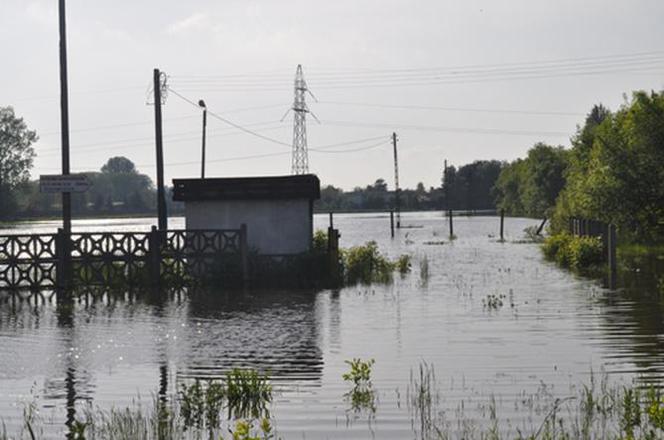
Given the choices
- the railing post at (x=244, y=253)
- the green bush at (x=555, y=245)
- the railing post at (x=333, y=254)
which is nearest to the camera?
the railing post at (x=244, y=253)

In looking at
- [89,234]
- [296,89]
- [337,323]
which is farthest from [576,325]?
[296,89]

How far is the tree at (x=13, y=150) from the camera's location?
10831 centimetres

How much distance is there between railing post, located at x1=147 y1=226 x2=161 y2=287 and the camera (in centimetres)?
3147

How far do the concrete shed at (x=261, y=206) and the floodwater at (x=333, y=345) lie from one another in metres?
4.54

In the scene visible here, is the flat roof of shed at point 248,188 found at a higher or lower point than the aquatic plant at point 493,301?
higher

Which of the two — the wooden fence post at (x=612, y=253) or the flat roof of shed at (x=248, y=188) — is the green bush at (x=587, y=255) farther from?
the flat roof of shed at (x=248, y=188)

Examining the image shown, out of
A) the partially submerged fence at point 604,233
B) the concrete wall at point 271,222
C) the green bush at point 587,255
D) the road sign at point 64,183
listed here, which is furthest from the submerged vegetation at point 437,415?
the green bush at point 587,255

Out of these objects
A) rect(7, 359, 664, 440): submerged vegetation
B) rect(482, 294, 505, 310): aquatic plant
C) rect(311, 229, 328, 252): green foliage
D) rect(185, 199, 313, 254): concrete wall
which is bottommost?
rect(7, 359, 664, 440): submerged vegetation

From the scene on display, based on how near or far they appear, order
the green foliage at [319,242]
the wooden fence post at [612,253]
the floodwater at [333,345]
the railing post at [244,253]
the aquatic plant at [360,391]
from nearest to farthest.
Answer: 1. the aquatic plant at [360,391]
2. the floodwater at [333,345]
3. the railing post at [244,253]
4. the wooden fence post at [612,253]
5. the green foliage at [319,242]

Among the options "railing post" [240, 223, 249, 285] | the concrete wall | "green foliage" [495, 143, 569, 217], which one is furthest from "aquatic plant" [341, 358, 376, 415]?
"green foliage" [495, 143, 569, 217]

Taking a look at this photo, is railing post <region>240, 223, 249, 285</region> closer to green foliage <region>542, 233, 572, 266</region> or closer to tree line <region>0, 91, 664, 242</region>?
tree line <region>0, 91, 664, 242</region>

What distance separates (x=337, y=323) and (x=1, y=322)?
7958mm

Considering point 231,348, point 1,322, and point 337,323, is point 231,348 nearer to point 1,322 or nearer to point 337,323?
point 337,323

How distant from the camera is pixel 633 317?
21234mm
